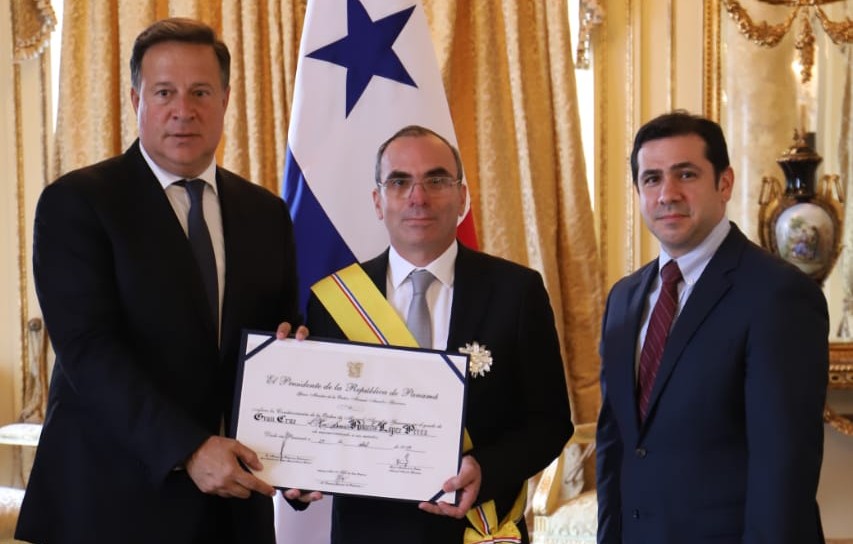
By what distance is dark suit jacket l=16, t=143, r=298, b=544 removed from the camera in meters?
2.09

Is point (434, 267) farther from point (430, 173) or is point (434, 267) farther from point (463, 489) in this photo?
point (463, 489)

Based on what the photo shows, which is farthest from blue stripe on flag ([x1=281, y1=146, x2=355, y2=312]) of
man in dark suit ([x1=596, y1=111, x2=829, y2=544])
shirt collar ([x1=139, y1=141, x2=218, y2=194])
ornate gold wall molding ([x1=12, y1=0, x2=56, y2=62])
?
ornate gold wall molding ([x1=12, y1=0, x2=56, y2=62])

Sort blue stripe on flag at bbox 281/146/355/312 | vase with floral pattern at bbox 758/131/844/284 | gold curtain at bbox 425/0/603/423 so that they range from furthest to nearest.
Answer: gold curtain at bbox 425/0/603/423 < vase with floral pattern at bbox 758/131/844/284 < blue stripe on flag at bbox 281/146/355/312

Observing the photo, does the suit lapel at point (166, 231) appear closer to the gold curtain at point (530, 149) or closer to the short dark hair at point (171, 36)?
the short dark hair at point (171, 36)

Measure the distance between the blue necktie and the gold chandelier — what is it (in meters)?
2.99

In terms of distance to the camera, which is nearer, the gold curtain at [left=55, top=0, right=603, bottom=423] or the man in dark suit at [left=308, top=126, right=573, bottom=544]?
the man in dark suit at [left=308, top=126, right=573, bottom=544]

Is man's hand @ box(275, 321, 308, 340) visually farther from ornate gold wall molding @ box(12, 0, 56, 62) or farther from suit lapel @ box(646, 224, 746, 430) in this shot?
ornate gold wall molding @ box(12, 0, 56, 62)

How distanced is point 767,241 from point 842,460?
1071 mm

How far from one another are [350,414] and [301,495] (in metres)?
0.19

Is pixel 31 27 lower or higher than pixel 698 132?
higher

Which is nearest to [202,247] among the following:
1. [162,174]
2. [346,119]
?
[162,174]

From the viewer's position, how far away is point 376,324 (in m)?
2.25

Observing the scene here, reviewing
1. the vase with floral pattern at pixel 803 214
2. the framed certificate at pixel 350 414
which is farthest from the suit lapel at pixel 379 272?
the vase with floral pattern at pixel 803 214

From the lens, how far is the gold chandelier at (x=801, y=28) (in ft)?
14.3
